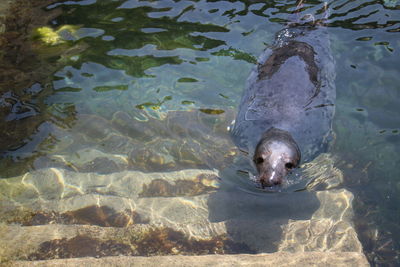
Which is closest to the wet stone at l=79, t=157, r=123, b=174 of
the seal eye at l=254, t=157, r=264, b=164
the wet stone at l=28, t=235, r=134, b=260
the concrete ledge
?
the wet stone at l=28, t=235, r=134, b=260

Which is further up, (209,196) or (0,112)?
(0,112)

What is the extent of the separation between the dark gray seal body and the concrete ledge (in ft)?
2.51

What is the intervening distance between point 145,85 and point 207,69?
3.44 feet

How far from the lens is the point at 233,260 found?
145 inches

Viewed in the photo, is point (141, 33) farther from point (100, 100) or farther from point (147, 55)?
point (100, 100)

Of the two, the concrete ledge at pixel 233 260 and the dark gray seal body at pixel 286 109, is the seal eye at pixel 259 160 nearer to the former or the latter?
the dark gray seal body at pixel 286 109

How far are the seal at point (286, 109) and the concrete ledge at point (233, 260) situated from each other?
30.1 inches

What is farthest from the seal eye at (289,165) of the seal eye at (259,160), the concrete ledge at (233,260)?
the concrete ledge at (233,260)

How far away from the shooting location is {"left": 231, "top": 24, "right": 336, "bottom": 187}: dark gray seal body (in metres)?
4.18

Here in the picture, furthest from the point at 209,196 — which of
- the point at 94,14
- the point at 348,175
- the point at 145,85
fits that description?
the point at 94,14

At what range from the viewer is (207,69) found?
642 centimetres

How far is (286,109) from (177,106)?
5.65 feet

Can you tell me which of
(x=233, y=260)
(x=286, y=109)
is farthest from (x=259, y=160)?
(x=233, y=260)

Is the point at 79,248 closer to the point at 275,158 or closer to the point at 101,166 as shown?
the point at 101,166
